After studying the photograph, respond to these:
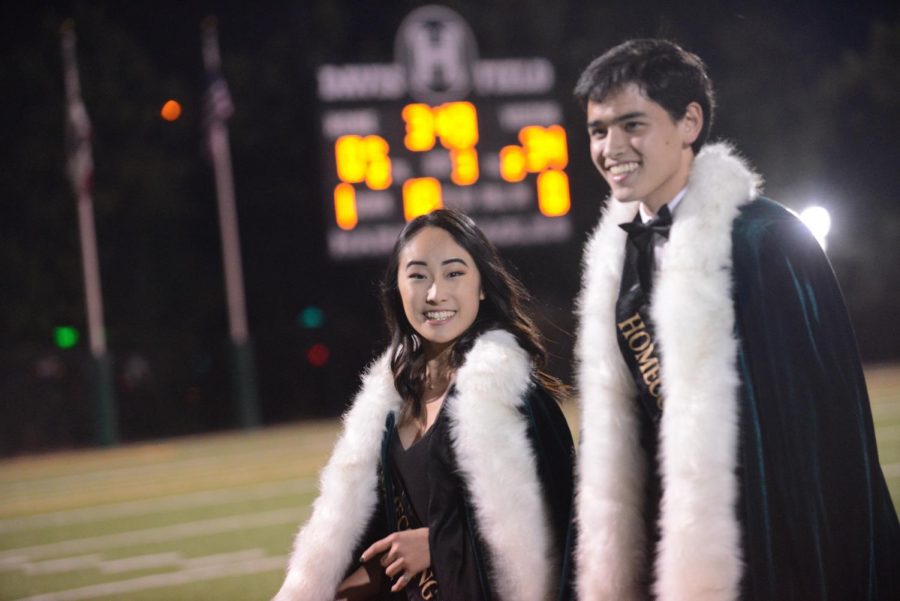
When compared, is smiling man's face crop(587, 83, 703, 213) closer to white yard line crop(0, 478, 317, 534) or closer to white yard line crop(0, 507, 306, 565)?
white yard line crop(0, 507, 306, 565)

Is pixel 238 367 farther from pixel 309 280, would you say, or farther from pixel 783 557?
pixel 783 557

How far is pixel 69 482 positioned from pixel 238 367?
5.52 meters

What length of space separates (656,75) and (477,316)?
83 cm

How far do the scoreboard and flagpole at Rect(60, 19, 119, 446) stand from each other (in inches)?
142

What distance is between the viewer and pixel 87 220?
62.7 ft

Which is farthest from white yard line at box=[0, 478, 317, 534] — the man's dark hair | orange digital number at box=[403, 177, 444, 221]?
the man's dark hair

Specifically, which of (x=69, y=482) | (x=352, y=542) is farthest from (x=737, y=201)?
(x=69, y=482)

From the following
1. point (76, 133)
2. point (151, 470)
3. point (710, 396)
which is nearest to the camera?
point (710, 396)

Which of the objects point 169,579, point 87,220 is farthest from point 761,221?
point 87,220

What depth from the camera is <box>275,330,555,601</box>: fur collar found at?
305cm

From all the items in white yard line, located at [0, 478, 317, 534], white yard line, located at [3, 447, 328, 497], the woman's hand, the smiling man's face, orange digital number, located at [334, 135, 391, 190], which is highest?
orange digital number, located at [334, 135, 391, 190]

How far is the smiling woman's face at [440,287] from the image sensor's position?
3289mm

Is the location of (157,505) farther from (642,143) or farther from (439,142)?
(642,143)

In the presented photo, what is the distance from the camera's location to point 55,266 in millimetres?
25750
